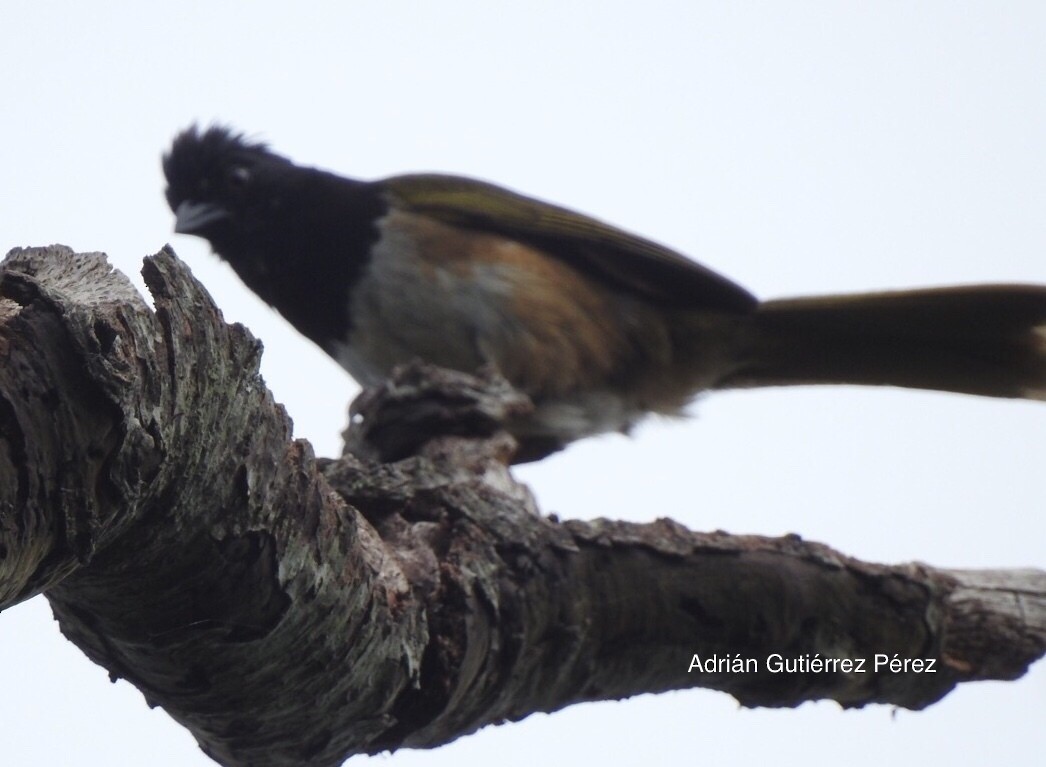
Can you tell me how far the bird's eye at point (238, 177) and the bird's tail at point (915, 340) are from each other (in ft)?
7.50

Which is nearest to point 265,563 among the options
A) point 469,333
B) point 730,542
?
point 730,542

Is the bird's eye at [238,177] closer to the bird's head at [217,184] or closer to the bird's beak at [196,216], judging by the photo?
the bird's head at [217,184]

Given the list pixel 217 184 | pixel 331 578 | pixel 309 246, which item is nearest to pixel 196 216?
pixel 217 184

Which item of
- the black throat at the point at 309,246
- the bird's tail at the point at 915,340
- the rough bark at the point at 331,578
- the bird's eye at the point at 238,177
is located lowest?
the rough bark at the point at 331,578

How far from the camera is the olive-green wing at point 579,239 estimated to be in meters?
4.98

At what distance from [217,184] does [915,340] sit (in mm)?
3015

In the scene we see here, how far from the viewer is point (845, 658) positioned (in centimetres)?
231

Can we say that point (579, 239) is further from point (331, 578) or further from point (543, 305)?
point (331, 578)

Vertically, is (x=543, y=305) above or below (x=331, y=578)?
above

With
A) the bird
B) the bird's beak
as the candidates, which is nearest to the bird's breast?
the bird

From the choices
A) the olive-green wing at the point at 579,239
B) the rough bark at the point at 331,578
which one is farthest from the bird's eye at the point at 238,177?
the rough bark at the point at 331,578

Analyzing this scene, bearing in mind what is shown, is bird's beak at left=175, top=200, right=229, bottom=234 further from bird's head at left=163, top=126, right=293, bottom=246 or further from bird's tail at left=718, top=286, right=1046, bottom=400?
bird's tail at left=718, top=286, right=1046, bottom=400

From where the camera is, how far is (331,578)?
1.70 metres

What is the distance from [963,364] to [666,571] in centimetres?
265
